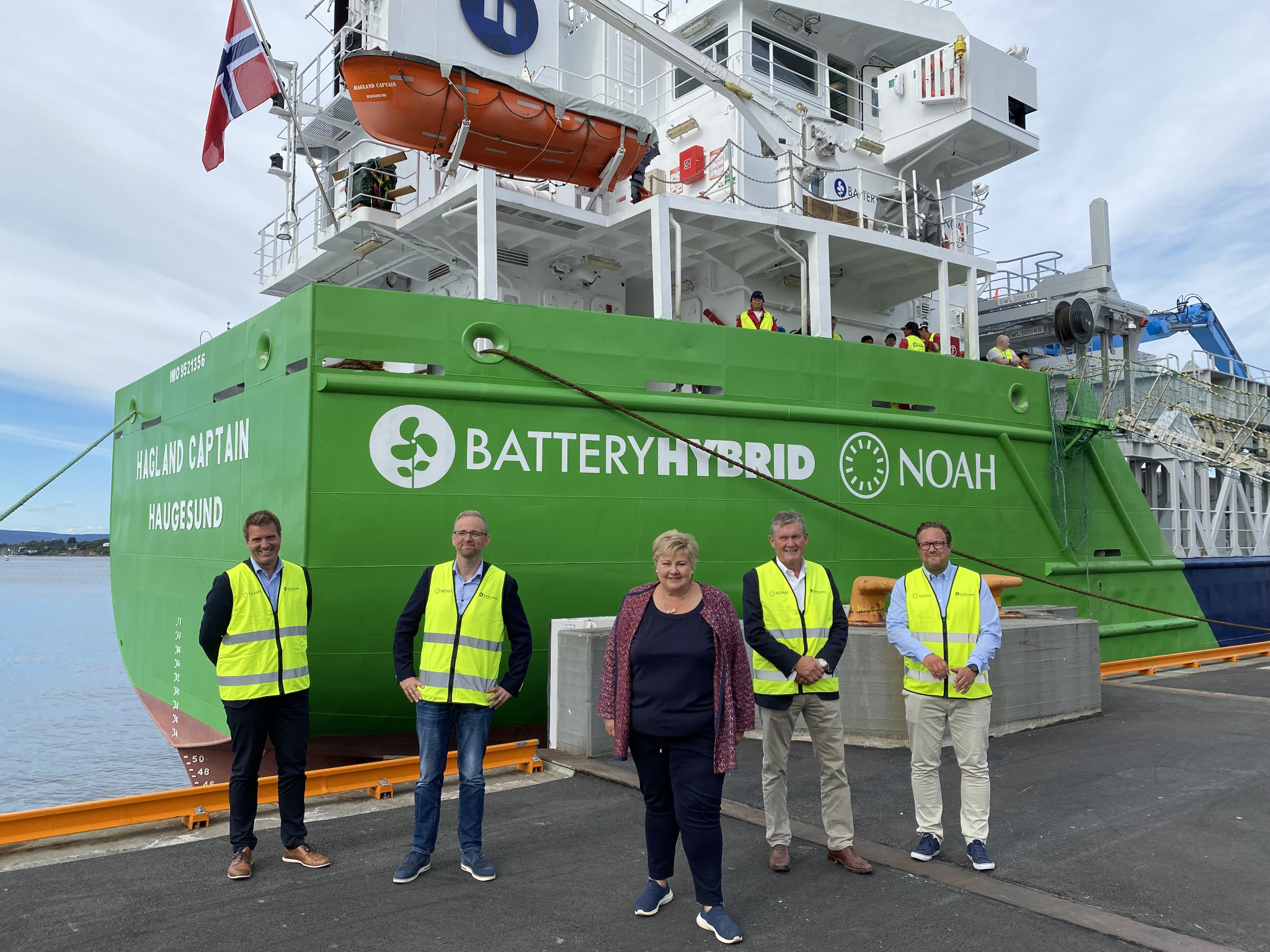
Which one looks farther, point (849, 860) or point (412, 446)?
point (412, 446)

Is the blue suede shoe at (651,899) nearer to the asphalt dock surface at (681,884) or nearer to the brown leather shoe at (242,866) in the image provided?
the asphalt dock surface at (681,884)

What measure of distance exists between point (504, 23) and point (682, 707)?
29.2 feet

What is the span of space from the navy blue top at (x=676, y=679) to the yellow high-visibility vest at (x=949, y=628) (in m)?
1.10

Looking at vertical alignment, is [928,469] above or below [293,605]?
above

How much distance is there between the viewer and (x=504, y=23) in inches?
388

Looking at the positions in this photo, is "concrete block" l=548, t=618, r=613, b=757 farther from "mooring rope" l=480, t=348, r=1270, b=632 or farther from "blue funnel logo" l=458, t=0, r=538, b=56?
"blue funnel logo" l=458, t=0, r=538, b=56

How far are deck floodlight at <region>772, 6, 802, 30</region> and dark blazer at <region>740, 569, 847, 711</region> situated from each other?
8806mm

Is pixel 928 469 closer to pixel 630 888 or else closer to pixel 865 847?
pixel 865 847

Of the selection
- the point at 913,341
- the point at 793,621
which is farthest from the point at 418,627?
the point at 913,341

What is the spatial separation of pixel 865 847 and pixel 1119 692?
4.52 meters

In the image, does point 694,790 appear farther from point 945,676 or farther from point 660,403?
point 660,403

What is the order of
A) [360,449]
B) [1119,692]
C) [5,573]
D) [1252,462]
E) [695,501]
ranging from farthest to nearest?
[5,573] < [1252,462] < [1119,692] < [695,501] < [360,449]

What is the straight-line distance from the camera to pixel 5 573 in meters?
121

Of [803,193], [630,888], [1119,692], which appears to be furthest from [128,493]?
[1119,692]
